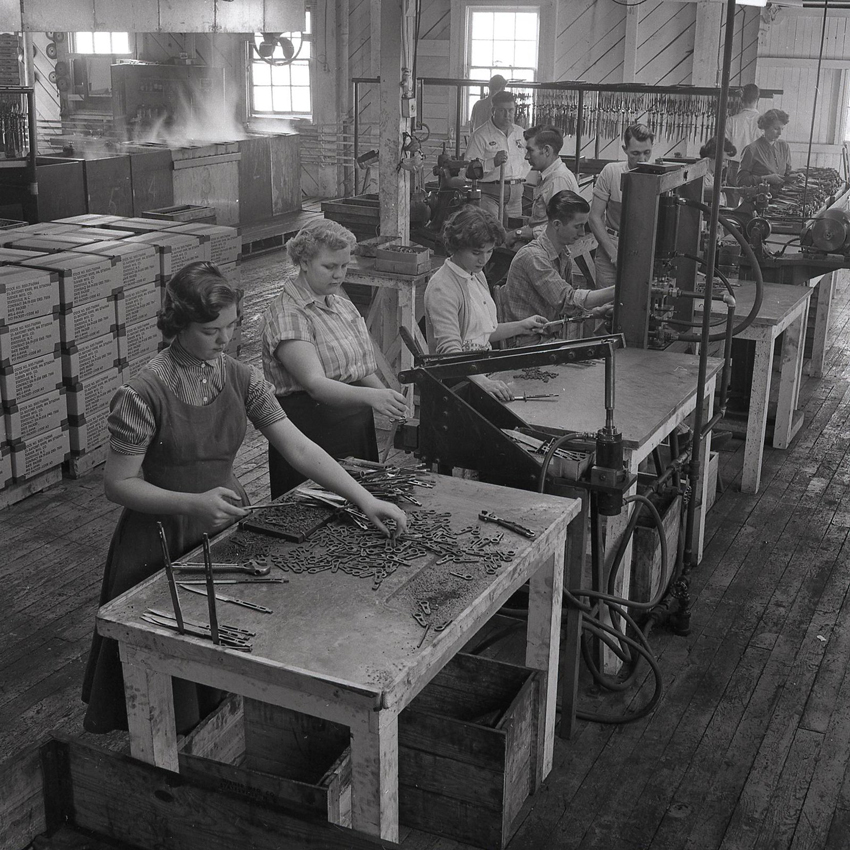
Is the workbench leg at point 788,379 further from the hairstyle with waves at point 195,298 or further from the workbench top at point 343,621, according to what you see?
the hairstyle with waves at point 195,298

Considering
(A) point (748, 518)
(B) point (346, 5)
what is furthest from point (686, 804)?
(B) point (346, 5)

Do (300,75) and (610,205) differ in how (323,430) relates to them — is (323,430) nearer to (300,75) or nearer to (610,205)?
(610,205)

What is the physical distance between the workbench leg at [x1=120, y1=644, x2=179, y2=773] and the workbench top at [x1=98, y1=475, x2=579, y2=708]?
0.14 meters

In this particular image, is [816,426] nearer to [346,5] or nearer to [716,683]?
[716,683]

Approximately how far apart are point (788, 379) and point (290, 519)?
3566 millimetres

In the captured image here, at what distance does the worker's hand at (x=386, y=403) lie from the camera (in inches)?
124

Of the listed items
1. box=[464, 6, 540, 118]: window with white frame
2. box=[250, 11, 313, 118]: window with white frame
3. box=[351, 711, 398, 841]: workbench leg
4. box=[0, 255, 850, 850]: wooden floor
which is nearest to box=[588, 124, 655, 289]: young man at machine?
box=[0, 255, 850, 850]: wooden floor

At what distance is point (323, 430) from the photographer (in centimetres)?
338

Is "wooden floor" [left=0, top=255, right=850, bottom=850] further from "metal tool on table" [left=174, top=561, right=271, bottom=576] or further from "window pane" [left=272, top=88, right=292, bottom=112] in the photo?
"window pane" [left=272, top=88, right=292, bottom=112]

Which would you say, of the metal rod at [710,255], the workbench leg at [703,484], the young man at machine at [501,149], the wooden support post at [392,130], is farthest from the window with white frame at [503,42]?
the metal rod at [710,255]

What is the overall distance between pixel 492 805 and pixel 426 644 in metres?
0.70

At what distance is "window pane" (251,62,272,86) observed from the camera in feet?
45.4

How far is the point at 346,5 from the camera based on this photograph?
13102 mm

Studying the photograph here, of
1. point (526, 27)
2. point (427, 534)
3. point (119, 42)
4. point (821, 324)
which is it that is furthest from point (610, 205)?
point (119, 42)
